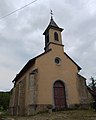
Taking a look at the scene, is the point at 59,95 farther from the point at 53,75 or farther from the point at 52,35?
the point at 52,35

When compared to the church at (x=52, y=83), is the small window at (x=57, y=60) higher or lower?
higher

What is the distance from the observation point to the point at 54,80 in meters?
19.8

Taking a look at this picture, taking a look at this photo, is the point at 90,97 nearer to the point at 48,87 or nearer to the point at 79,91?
the point at 79,91

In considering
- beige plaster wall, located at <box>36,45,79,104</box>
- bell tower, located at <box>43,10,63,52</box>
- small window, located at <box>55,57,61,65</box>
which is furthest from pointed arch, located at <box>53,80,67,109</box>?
bell tower, located at <box>43,10,63,52</box>

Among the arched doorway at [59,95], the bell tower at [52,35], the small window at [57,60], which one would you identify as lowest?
the arched doorway at [59,95]

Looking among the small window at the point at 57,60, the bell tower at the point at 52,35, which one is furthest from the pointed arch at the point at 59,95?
the bell tower at the point at 52,35

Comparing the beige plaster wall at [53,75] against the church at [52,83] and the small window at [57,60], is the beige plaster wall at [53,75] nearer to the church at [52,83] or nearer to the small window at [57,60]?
the church at [52,83]

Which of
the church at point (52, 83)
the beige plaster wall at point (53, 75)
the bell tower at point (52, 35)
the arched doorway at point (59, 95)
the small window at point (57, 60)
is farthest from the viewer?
the bell tower at point (52, 35)

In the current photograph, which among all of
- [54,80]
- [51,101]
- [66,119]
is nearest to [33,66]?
[54,80]

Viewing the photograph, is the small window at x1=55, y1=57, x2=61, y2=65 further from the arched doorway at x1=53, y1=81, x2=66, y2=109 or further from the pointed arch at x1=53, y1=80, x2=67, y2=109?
the arched doorway at x1=53, y1=81, x2=66, y2=109

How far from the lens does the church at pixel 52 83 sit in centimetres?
1823

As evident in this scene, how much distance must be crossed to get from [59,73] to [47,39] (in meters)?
5.43

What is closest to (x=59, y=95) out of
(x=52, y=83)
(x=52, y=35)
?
(x=52, y=83)

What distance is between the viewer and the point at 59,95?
19.9 meters
